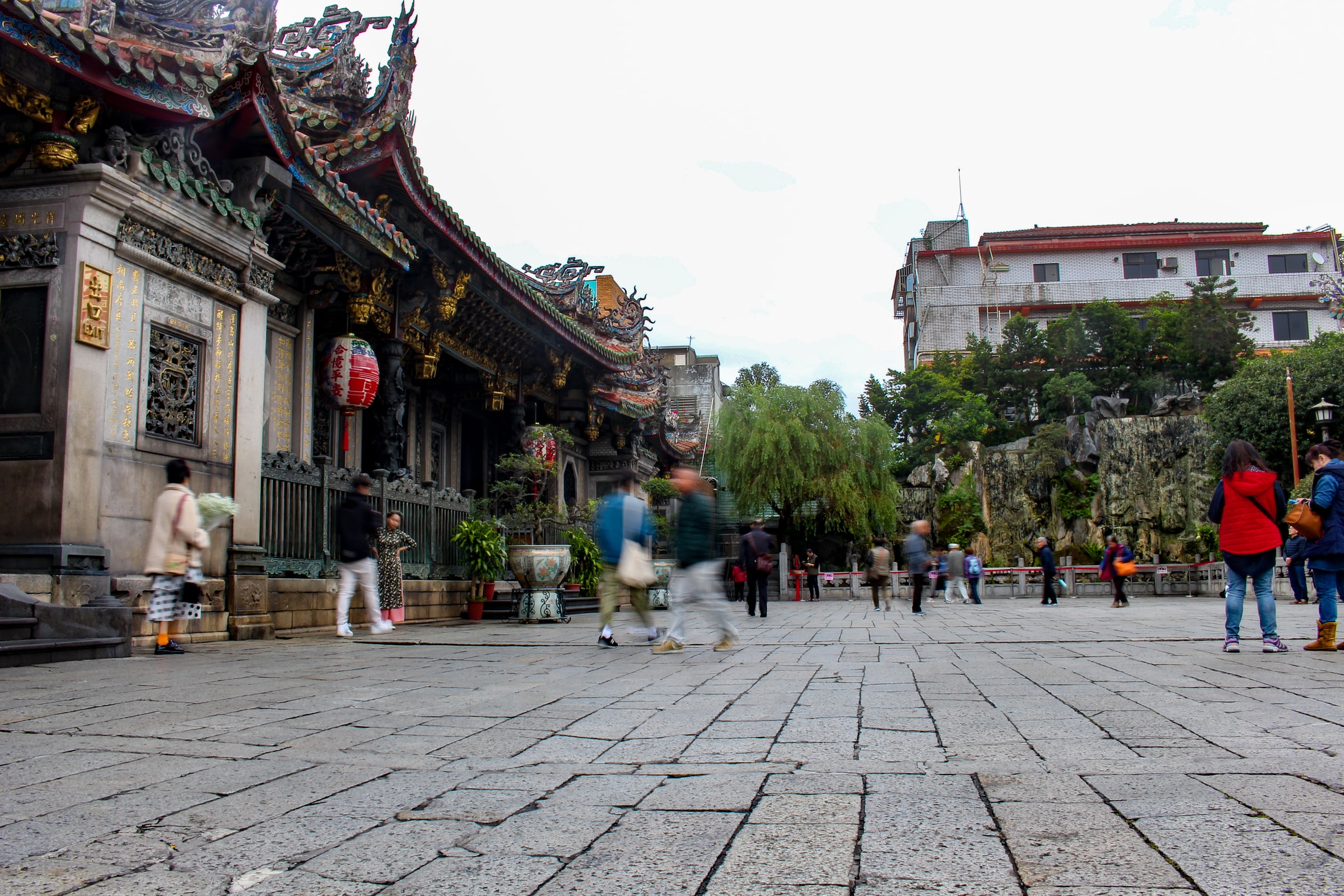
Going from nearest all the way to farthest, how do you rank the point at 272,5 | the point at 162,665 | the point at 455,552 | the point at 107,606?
the point at 162,665, the point at 107,606, the point at 272,5, the point at 455,552

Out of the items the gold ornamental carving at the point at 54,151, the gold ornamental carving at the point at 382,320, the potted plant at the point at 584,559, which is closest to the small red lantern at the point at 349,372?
the gold ornamental carving at the point at 382,320

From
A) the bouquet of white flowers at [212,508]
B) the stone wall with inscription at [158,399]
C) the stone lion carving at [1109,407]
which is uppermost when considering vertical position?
the stone lion carving at [1109,407]

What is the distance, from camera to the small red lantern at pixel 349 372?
39.4 feet

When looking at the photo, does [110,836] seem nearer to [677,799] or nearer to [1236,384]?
[677,799]

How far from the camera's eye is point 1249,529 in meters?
6.43

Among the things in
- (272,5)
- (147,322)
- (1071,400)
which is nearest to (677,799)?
(147,322)

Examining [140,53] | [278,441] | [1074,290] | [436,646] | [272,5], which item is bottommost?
[436,646]

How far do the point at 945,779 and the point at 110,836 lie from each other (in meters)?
2.19

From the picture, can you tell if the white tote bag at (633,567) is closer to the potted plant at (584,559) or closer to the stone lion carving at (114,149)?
the stone lion carving at (114,149)

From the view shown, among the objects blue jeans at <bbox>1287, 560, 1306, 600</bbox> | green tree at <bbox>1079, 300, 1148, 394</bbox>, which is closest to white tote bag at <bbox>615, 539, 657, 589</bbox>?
blue jeans at <bbox>1287, 560, 1306, 600</bbox>

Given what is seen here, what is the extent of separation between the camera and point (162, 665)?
20.1 feet

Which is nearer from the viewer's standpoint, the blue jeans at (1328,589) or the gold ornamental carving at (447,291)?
the blue jeans at (1328,589)

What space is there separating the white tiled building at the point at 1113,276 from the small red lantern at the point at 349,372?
133 ft

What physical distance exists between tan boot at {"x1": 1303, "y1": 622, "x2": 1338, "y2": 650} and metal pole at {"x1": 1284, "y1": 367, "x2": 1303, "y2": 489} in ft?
64.8
